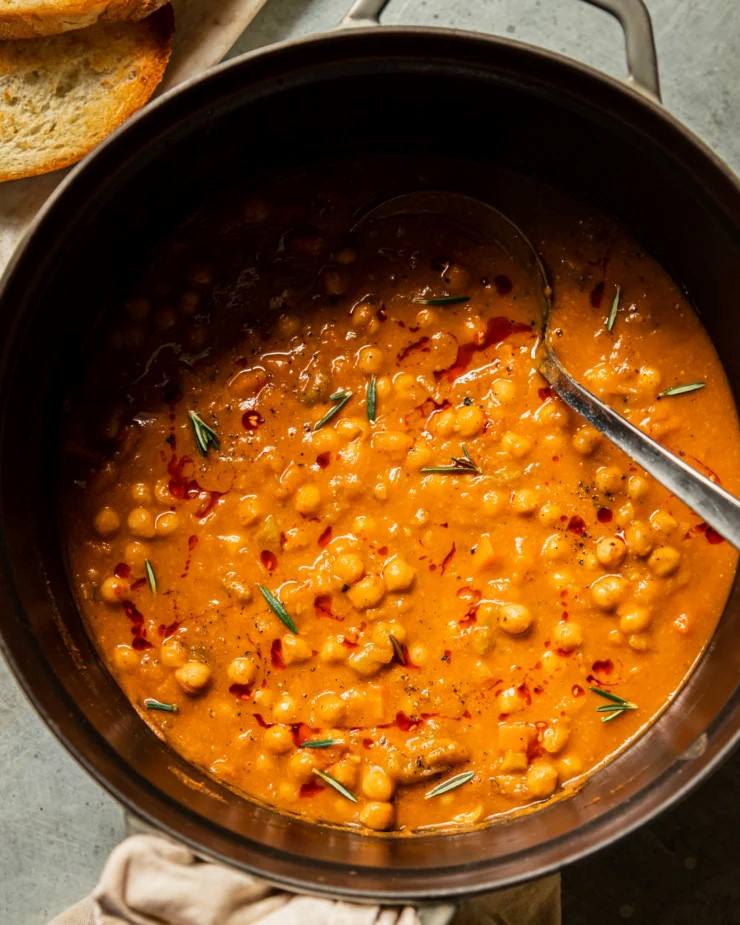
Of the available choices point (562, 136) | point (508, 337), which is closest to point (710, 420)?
point (508, 337)

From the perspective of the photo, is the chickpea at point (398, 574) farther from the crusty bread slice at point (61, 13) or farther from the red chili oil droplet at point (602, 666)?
the crusty bread slice at point (61, 13)

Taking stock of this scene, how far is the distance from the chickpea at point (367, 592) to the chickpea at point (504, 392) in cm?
55

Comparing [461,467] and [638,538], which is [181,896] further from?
[638,538]

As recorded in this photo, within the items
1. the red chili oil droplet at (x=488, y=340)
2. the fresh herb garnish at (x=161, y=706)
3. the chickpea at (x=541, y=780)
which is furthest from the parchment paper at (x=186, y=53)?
the chickpea at (x=541, y=780)

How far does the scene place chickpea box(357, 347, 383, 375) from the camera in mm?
2455

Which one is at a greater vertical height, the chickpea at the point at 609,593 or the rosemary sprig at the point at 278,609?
the rosemary sprig at the point at 278,609

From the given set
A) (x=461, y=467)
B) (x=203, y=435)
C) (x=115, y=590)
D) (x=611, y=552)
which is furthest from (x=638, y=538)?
(x=115, y=590)

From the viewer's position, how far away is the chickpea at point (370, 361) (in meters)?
2.46

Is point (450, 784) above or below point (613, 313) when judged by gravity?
below

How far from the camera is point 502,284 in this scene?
252 centimetres

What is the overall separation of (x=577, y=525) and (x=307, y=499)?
2.29 feet

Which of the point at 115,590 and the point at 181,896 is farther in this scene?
the point at 115,590

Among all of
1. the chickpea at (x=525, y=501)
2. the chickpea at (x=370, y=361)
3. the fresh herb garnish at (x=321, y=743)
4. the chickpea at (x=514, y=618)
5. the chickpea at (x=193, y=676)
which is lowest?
the fresh herb garnish at (x=321, y=743)

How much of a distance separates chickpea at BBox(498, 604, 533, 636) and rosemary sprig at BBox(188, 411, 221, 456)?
0.85m
